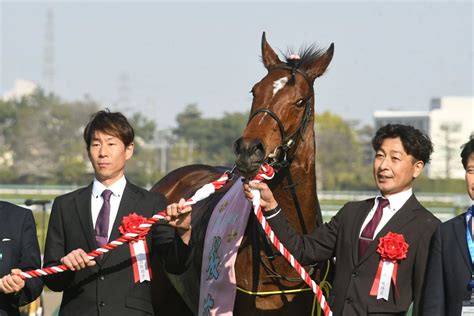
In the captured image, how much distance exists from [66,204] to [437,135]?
6914 cm

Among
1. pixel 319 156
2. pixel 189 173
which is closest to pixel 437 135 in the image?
pixel 319 156

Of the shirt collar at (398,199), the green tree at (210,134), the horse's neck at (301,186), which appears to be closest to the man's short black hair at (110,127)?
the horse's neck at (301,186)

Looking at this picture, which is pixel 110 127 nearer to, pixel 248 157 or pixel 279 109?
pixel 248 157

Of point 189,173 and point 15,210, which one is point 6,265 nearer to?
point 15,210

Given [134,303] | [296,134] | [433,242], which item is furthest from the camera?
[296,134]

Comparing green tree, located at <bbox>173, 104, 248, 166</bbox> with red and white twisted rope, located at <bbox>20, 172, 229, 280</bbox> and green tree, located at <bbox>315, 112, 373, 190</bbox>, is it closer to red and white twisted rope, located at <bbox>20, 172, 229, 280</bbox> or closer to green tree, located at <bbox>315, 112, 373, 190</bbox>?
green tree, located at <bbox>315, 112, 373, 190</bbox>

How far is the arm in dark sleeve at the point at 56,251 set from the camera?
479cm

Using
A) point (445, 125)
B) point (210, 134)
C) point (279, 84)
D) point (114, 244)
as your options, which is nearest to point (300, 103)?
point (279, 84)

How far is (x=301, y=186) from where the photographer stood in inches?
224

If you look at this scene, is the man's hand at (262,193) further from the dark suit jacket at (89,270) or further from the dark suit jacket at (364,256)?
the dark suit jacket at (89,270)

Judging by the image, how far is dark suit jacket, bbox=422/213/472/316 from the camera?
14.2 feet

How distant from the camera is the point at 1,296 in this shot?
186 inches

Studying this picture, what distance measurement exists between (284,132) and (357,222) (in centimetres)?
81

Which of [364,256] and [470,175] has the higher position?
[470,175]
